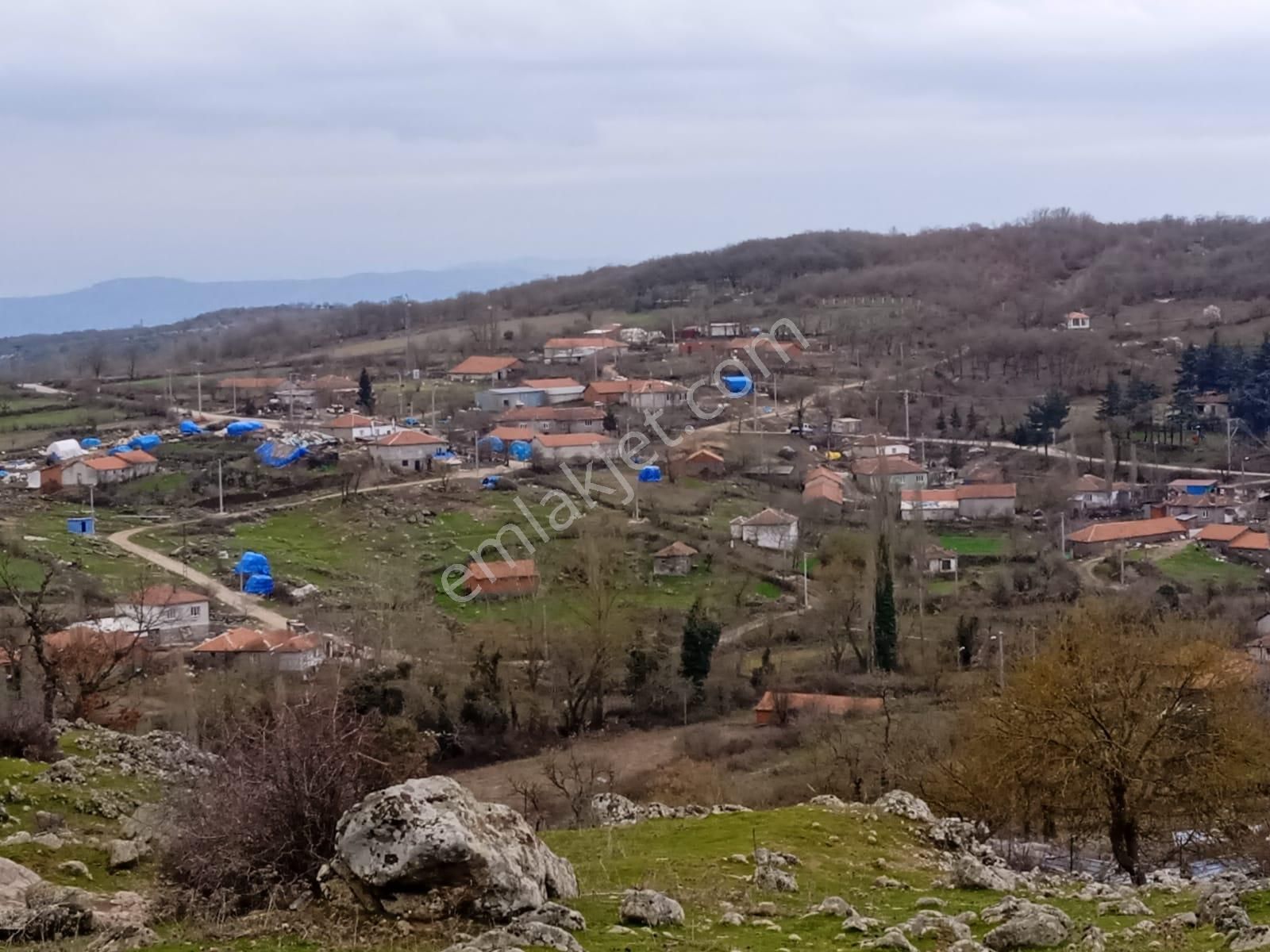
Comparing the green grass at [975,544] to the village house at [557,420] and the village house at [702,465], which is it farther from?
the village house at [557,420]

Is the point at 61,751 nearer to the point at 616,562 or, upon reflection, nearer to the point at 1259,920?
the point at 1259,920

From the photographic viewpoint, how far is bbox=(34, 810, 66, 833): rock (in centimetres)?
986

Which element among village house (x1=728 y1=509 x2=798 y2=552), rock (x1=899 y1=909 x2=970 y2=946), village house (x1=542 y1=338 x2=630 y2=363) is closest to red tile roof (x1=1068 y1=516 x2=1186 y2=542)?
village house (x1=728 y1=509 x2=798 y2=552)

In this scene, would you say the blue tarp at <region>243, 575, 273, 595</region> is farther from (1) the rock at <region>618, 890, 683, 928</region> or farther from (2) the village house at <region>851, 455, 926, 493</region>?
(1) the rock at <region>618, 890, 683, 928</region>

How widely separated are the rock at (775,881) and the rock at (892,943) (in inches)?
80.4

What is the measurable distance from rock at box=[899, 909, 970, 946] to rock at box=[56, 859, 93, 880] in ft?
17.1

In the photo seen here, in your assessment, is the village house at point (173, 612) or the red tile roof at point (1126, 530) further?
the red tile roof at point (1126, 530)

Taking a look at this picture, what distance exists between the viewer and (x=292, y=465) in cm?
4194

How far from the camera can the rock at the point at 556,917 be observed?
6395mm

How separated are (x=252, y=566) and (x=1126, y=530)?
75.8 feet

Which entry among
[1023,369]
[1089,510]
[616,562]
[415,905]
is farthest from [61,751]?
[1023,369]

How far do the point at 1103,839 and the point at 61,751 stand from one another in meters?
10.7

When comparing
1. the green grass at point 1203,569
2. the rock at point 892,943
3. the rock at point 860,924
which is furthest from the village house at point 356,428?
the rock at point 892,943

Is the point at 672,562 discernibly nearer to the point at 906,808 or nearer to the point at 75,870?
the point at 906,808
